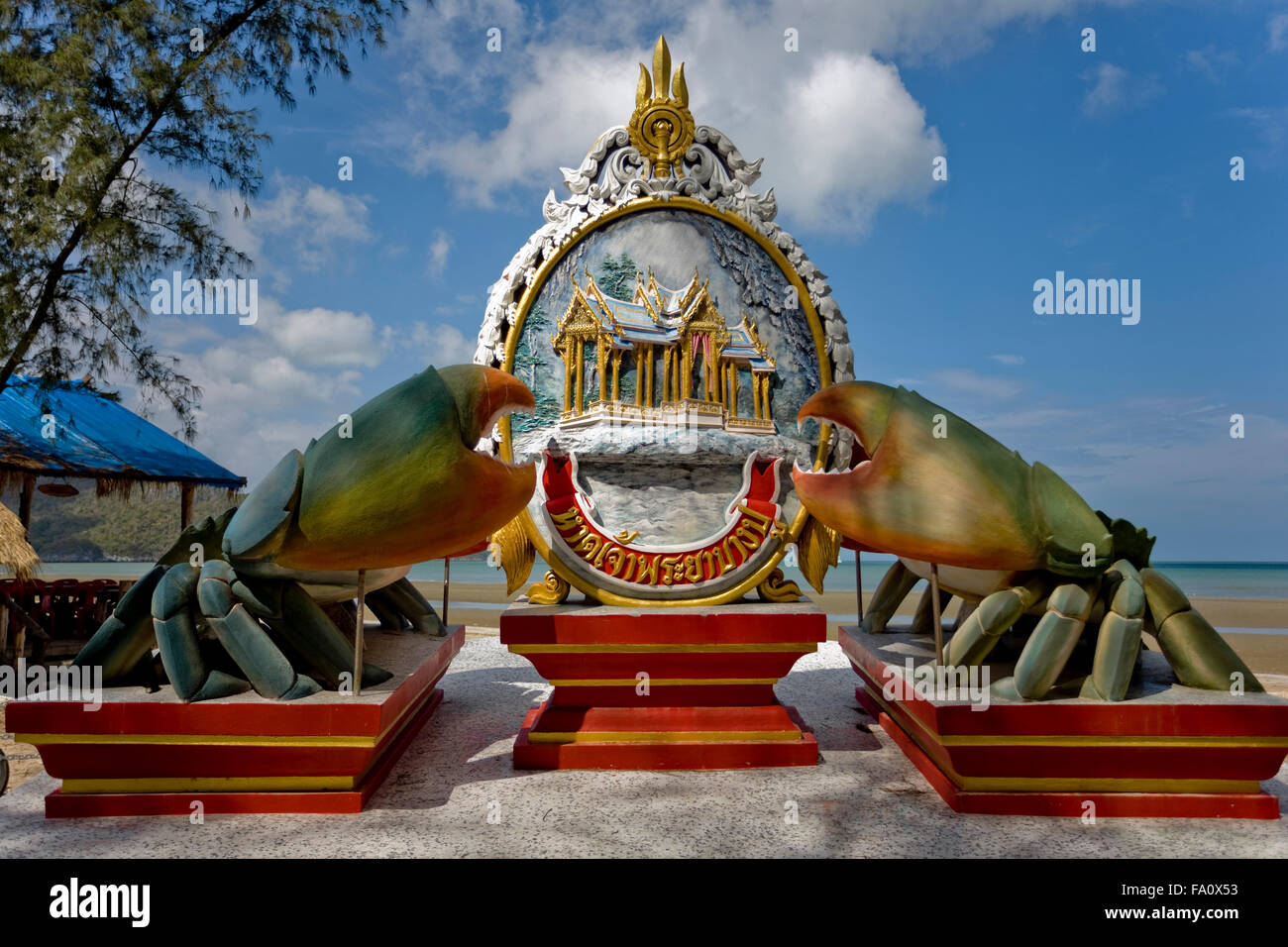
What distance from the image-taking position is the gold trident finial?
5539 millimetres

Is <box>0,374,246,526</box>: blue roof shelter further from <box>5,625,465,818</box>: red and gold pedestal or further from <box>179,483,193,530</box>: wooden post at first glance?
<box>5,625,465,818</box>: red and gold pedestal

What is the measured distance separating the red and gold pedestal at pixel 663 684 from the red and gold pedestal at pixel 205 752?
102 centimetres

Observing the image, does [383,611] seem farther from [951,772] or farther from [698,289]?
[951,772]

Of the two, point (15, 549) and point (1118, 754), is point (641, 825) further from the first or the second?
point (15, 549)

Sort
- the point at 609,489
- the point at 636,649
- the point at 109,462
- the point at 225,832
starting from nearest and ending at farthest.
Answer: the point at 225,832, the point at 636,649, the point at 609,489, the point at 109,462

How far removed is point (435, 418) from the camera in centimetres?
404

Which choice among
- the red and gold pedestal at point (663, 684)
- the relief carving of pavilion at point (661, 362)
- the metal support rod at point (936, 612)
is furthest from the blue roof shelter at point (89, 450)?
the metal support rod at point (936, 612)

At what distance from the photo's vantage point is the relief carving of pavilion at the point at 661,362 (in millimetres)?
5191

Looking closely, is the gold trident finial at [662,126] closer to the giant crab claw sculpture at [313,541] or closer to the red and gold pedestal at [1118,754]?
the giant crab claw sculpture at [313,541]

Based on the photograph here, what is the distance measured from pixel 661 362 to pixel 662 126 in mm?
1766

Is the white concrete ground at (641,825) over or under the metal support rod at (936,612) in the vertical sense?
under

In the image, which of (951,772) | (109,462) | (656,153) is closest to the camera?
(951,772)
